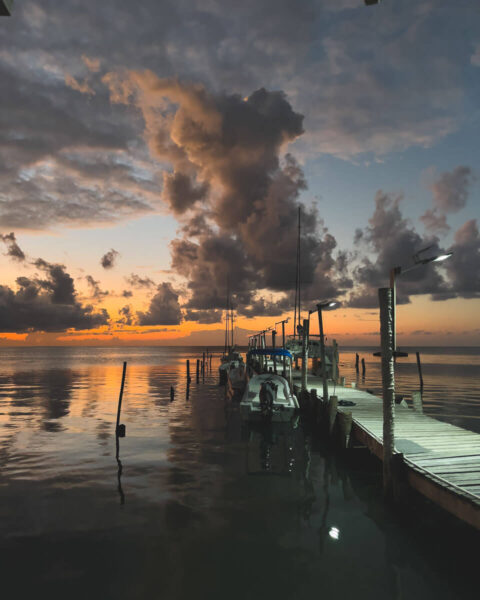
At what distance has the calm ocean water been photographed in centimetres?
805

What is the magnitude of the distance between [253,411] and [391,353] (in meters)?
12.6

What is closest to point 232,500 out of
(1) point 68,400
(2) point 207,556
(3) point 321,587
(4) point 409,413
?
(2) point 207,556

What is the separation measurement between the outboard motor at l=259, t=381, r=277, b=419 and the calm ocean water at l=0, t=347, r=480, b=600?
6.95ft

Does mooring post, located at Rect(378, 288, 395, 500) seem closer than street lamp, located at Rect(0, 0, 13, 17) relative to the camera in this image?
No

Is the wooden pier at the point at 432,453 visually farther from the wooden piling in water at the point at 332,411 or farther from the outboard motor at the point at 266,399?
the outboard motor at the point at 266,399

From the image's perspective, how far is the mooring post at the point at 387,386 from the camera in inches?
453

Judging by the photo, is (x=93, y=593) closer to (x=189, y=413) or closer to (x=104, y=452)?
(x=104, y=452)

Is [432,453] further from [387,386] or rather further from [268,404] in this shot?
[268,404]

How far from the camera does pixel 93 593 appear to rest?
303 inches

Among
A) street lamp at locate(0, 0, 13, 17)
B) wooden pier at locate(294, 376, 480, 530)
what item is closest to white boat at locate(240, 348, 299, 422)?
wooden pier at locate(294, 376, 480, 530)

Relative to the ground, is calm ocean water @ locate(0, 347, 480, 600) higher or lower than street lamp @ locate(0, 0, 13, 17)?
lower

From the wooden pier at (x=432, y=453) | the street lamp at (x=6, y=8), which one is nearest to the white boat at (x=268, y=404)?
the wooden pier at (x=432, y=453)

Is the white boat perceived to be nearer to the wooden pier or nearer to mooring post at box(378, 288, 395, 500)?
the wooden pier

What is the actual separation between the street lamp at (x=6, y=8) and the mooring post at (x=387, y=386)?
10689mm
